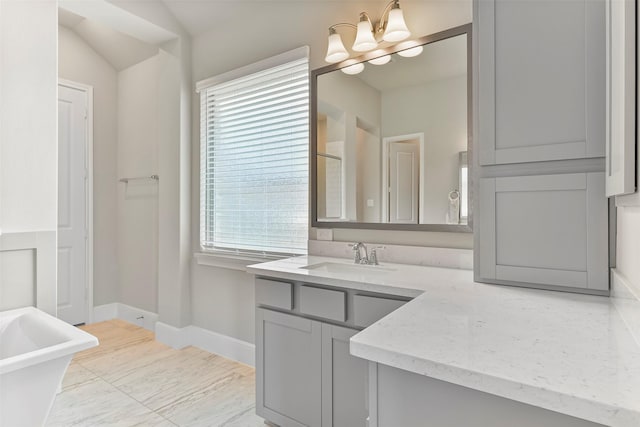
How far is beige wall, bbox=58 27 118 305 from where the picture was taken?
375 centimetres

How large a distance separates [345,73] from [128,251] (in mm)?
3041

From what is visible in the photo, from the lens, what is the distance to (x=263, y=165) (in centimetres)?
272

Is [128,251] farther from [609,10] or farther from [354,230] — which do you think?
[609,10]

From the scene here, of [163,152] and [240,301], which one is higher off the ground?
[163,152]

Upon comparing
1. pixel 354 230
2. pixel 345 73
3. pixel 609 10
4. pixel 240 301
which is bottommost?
pixel 240 301

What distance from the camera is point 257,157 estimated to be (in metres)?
2.76

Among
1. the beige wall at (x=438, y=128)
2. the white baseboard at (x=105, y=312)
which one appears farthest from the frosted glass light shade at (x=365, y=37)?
the white baseboard at (x=105, y=312)

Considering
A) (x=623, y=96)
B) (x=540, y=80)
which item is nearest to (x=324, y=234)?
(x=540, y=80)

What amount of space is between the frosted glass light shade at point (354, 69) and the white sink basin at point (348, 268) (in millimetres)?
1204

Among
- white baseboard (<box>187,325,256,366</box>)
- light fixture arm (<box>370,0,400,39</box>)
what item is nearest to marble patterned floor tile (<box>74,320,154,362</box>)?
white baseboard (<box>187,325,256,366</box>)

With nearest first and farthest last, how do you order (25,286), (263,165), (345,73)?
(25,286) < (345,73) < (263,165)

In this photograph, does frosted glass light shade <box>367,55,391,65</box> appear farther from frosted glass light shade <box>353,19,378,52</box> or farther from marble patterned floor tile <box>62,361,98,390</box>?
marble patterned floor tile <box>62,361,98,390</box>

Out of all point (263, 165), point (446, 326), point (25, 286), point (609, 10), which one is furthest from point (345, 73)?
point (25, 286)

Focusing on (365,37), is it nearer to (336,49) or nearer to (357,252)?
(336,49)
